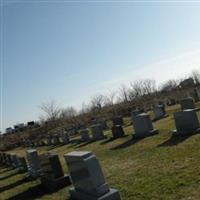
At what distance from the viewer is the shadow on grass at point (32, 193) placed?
11.2 m

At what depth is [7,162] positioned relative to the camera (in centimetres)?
2480

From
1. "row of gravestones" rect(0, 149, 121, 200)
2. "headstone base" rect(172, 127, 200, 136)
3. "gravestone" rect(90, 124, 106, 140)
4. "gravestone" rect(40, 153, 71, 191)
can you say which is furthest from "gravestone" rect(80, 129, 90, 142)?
"row of gravestones" rect(0, 149, 121, 200)

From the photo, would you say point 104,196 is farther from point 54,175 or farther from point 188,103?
point 188,103

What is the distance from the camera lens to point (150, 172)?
987cm

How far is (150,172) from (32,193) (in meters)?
4.30

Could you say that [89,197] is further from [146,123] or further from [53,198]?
[146,123]

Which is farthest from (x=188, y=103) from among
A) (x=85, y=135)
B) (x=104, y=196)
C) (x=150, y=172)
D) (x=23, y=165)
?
(x=104, y=196)

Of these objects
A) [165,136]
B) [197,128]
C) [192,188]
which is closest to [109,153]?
[165,136]

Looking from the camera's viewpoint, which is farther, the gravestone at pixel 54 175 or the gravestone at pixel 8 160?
the gravestone at pixel 8 160

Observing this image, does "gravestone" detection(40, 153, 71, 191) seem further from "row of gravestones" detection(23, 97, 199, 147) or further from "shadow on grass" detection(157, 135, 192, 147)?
"row of gravestones" detection(23, 97, 199, 147)

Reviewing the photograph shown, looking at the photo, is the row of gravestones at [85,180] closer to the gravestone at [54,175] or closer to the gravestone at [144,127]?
the gravestone at [54,175]

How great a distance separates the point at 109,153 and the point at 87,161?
8099 millimetres

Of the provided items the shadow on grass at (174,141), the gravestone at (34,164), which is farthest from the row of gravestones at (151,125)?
the gravestone at (34,164)

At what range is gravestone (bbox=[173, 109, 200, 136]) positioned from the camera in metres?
14.6
